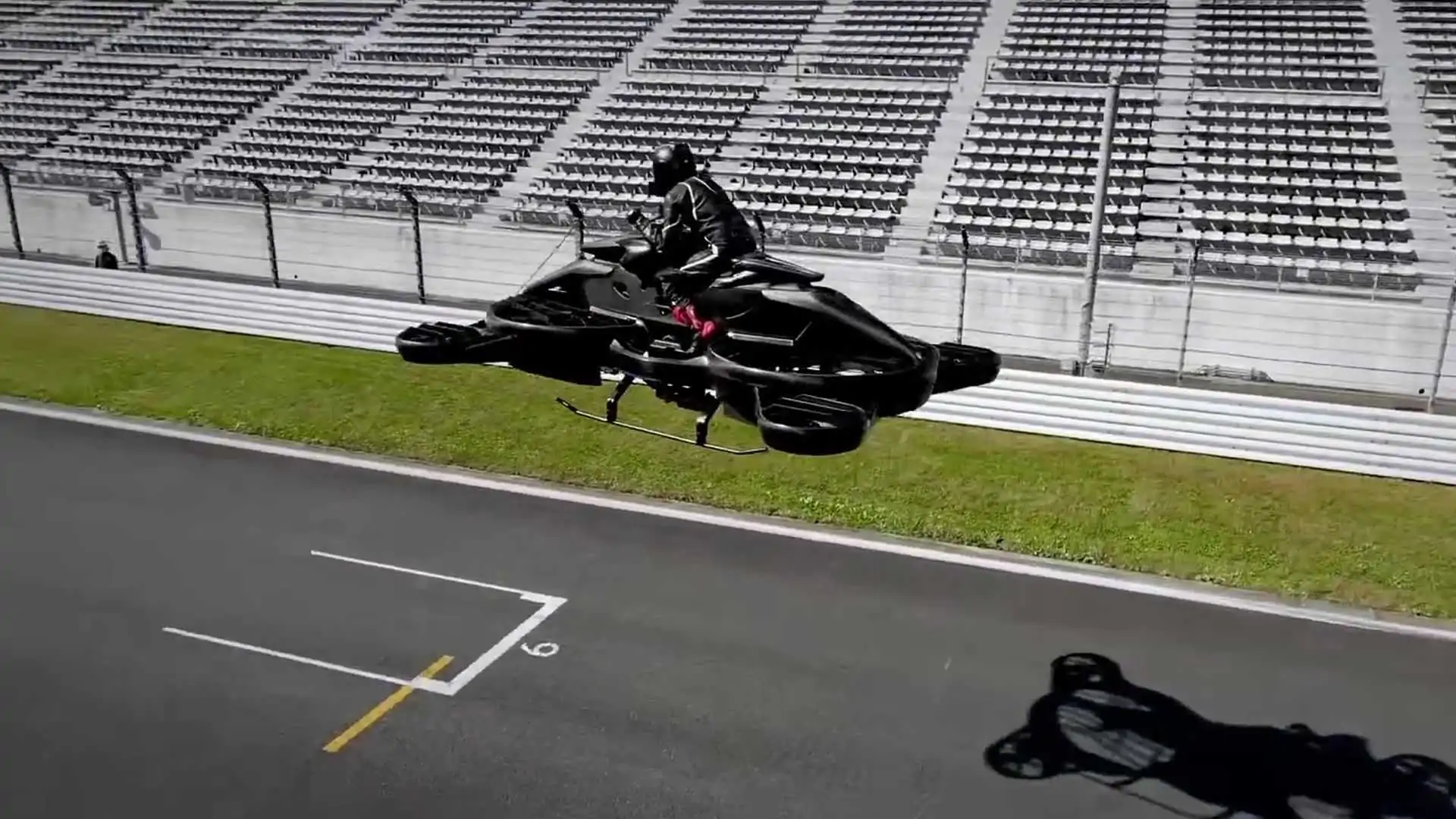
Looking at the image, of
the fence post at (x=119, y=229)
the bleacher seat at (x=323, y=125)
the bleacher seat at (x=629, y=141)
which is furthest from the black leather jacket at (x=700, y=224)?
the bleacher seat at (x=323, y=125)

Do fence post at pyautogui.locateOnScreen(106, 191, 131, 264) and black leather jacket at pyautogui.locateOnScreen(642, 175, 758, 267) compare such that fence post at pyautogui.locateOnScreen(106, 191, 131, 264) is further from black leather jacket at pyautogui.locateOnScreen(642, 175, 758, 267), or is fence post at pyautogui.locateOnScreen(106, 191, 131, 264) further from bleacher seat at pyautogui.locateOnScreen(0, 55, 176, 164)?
black leather jacket at pyautogui.locateOnScreen(642, 175, 758, 267)

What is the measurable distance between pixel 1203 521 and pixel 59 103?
36849 millimetres

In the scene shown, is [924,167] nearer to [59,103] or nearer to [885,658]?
[885,658]

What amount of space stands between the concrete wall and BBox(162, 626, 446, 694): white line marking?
5.70 meters

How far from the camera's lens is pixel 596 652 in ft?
37.7

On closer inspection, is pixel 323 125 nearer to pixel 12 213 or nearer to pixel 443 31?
pixel 443 31

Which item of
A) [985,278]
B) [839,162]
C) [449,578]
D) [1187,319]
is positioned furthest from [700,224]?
[839,162]

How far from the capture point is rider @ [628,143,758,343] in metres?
7.40

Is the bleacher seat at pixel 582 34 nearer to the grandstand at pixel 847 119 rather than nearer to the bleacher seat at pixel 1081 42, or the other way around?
the grandstand at pixel 847 119

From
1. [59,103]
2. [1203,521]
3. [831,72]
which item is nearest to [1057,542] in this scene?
[1203,521]

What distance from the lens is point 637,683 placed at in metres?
10.9

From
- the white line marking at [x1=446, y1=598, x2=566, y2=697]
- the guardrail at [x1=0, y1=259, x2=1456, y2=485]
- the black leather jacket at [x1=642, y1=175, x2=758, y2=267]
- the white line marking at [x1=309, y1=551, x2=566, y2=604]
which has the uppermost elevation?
the black leather jacket at [x1=642, y1=175, x2=758, y2=267]

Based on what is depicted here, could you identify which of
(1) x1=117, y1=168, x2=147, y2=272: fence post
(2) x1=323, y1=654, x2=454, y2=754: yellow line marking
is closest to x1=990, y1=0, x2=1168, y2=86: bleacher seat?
(1) x1=117, y1=168, x2=147, y2=272: fence post

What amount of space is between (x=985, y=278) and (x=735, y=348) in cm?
1375
